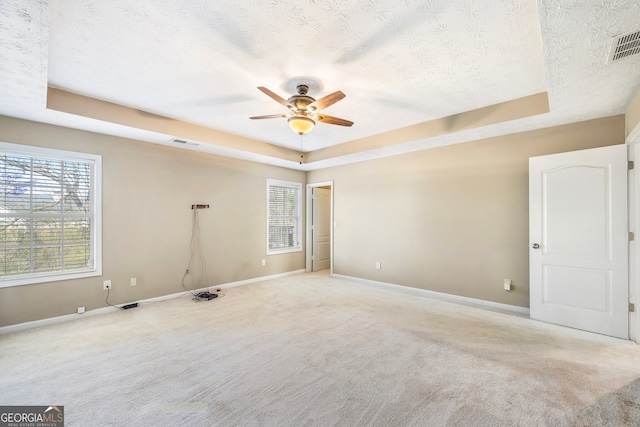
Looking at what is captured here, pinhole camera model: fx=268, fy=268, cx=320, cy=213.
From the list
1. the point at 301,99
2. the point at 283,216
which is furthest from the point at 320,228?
the point at 301,99

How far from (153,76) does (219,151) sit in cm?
205

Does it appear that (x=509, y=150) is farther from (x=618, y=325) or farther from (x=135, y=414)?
(x=135, y=414)

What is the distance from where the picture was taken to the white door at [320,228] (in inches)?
260

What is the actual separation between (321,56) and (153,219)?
3495 mm

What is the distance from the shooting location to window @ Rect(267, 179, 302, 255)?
19.2 ft

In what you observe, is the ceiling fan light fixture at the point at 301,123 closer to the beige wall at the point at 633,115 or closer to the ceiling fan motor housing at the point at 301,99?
the ceiling fan motor housing at the point at 301,99

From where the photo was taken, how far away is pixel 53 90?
286 centimetres

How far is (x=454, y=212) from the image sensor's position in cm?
423

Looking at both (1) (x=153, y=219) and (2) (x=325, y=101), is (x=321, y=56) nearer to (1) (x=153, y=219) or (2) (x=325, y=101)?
(2) (x=325, y=101)

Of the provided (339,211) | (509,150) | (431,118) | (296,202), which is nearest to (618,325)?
(509,150)

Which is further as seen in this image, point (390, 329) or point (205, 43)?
point (390, 329)

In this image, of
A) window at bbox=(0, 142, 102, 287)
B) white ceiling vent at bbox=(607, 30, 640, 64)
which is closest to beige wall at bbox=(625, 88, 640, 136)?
white ceiling vent at bbox=(607, 30, 640, 64)

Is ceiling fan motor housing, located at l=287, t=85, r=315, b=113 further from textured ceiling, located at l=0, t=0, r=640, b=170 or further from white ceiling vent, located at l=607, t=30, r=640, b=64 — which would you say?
white ceiling vent, located at l=607, t=30, r=640, b=64

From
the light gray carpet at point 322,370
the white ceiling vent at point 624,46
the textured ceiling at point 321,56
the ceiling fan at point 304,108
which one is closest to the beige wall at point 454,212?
the textured ceiling at point 321,56
